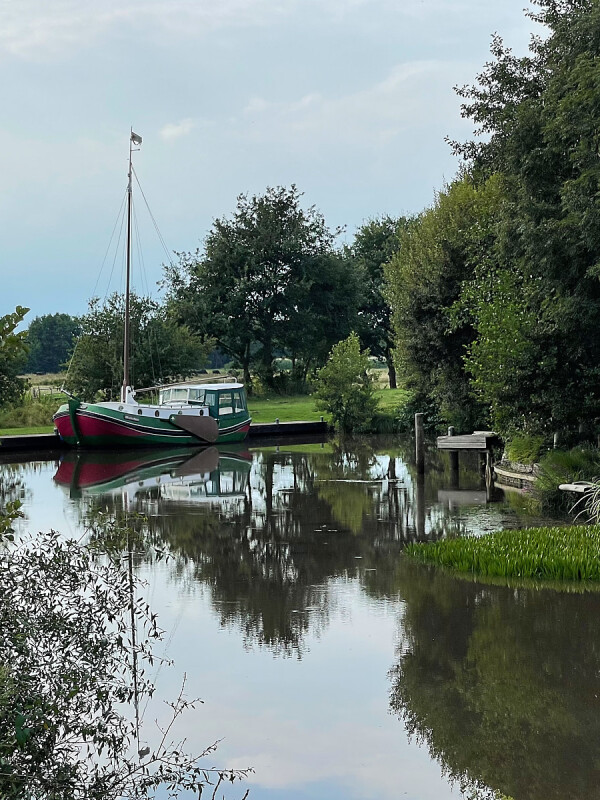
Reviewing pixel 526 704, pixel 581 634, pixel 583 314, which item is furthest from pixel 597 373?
pixel 526 704

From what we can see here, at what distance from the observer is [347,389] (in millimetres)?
42250

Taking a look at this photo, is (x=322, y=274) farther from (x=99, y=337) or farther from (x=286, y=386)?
(x=99, y=337)

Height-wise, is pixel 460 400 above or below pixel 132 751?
above

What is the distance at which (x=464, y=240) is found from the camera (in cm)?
3209

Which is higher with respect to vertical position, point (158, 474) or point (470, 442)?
point (470, 442)

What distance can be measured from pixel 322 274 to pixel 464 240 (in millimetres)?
29627

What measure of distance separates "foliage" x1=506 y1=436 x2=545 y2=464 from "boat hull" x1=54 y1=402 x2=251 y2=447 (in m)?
15.5

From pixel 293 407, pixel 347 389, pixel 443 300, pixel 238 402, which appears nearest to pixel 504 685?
pixel 443 300

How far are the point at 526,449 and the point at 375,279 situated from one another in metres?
46.9

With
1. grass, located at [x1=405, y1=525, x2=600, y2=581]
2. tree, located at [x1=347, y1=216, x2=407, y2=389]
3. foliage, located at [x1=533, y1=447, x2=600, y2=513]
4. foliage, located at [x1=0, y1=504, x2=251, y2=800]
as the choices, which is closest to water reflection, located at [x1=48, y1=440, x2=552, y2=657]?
foliage, located at [x1=0, y1=504, x2=251, y2=800]

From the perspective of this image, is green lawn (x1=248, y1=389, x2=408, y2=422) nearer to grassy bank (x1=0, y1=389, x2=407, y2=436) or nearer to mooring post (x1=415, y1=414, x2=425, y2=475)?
grassy bank (x1=0, y1=389, x2=407, y2=436)

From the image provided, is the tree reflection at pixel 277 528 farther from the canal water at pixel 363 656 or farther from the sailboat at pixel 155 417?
the sailboat at pixel 155 417

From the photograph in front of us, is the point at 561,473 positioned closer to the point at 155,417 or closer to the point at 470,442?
the point at 470,442

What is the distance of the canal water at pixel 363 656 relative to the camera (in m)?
7.20
